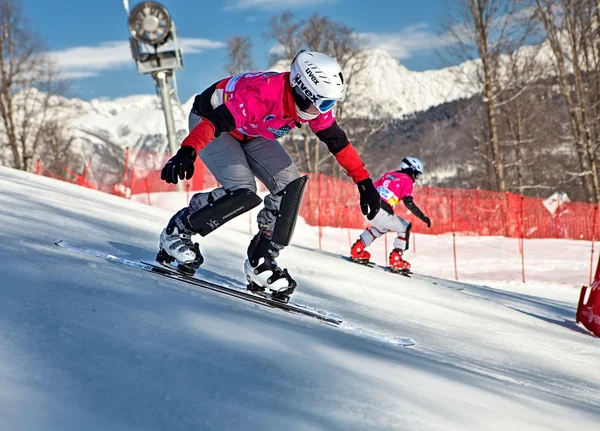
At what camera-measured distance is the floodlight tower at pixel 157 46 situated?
25438mm

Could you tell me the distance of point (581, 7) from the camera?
811 inches

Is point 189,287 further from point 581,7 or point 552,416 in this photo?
point 581,7

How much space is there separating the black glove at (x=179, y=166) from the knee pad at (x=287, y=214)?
0.85m

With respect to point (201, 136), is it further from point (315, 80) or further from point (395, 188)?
point (395, 188)

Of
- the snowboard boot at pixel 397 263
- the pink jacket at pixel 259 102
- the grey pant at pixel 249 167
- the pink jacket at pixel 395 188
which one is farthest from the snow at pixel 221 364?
the pink jacket at pixel 395 188

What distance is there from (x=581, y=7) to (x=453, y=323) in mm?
18531

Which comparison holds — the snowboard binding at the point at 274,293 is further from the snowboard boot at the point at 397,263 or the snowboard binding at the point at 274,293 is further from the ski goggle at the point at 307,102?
the snowboard boot at the point at 397,263

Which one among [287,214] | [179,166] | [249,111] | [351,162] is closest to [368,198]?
[351,162]

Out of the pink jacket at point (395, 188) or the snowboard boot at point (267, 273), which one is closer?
the snowboard boot at point (267, 273)

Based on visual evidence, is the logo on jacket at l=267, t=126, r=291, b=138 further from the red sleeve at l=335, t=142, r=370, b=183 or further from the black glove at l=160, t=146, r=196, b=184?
the black glove at l=160, t=146, r=196, b=184

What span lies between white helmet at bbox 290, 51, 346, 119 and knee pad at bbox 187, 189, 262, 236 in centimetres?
→ 70

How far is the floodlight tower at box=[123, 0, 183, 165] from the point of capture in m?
25.4

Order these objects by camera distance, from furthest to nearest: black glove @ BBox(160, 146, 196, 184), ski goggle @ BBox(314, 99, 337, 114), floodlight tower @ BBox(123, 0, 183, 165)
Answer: floodlight tower @ BBox(123, 0, 183, 165) → ski goggle @ BBox(314, 99, 337, 114) → black glove @ BBox(160, 146, 196, 184)

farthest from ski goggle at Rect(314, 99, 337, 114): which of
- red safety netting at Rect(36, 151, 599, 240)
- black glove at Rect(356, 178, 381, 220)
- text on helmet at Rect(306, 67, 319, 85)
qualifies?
red safety netting at Rect(36, 151, 599, 240)
